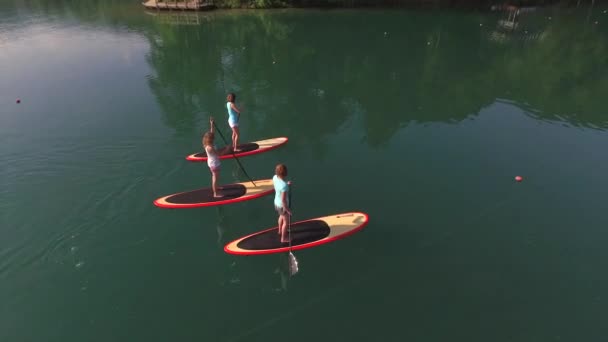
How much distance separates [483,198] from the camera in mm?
13180

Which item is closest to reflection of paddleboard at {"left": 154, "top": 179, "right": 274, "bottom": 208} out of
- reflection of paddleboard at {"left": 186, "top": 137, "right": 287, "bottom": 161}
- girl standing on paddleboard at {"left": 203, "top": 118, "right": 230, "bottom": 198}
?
girl standing on paddleboard at {"left": 203, "top": 118, "right": 230, "bottom": 198}

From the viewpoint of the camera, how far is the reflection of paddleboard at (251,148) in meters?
14.9

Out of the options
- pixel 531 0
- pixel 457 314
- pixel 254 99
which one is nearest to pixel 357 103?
pixel 254 99

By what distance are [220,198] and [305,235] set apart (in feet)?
11.3

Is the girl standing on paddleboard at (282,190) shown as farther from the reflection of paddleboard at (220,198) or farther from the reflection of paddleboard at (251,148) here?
the reflection of paddleboard at (251,148)

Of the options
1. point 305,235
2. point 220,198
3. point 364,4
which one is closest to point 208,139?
point 220,198

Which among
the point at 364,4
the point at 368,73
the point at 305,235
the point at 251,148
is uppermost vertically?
the point at 364,4

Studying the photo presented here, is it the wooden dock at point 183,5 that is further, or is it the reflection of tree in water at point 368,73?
the wooden dock at point 183,5

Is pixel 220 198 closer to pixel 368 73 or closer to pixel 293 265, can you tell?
pixel 293 265

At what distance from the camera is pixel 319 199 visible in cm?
1307

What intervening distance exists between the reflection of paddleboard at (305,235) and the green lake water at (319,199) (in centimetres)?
39

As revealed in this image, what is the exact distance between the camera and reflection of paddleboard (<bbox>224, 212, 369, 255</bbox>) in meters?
10.2

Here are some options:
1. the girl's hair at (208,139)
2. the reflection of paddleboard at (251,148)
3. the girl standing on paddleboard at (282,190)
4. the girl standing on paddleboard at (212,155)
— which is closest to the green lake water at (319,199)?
the reflection of paddleboard at (251,148)

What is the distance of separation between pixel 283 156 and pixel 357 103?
7.76 m
